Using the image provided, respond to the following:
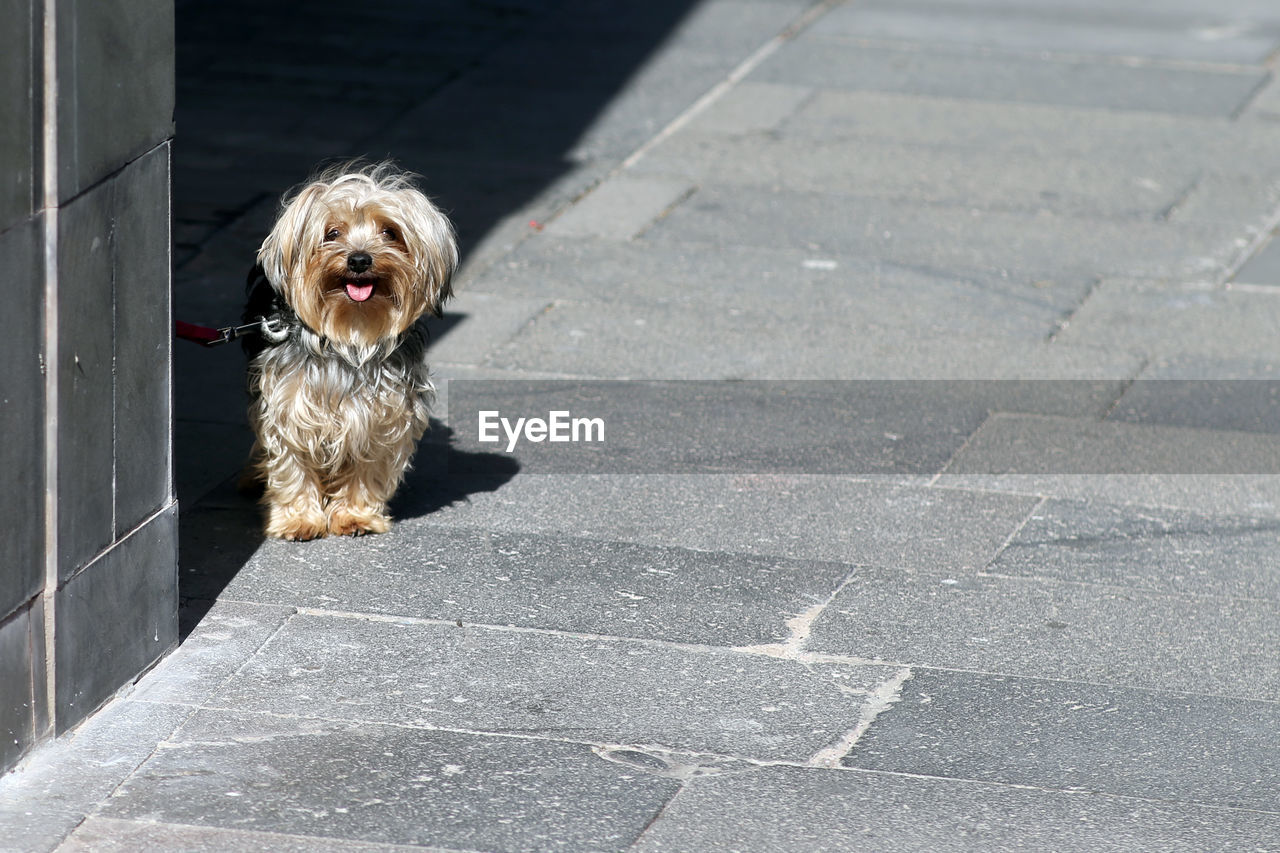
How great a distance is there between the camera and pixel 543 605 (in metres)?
5.74

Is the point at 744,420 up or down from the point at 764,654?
down

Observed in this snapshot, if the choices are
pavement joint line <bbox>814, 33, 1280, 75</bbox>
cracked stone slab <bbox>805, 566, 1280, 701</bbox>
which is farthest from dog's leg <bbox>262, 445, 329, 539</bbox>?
pavement joint line <bbox>814, 33, 1280, 75</bbox>

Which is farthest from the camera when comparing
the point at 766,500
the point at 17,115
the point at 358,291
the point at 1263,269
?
the point at 1263,269

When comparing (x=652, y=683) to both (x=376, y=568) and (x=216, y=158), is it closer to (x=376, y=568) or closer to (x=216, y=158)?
(x=376, y=568)

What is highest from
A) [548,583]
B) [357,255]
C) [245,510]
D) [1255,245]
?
[357,255]

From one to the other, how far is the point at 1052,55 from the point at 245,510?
8.90 meters

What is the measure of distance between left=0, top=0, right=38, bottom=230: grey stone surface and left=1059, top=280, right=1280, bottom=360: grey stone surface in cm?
535

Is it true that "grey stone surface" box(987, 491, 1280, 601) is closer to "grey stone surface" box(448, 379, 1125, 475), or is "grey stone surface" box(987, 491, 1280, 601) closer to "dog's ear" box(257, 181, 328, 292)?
"grey stone surface" box(448, 379, 1125, 475)

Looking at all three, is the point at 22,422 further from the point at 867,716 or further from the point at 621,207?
the point at 621,207

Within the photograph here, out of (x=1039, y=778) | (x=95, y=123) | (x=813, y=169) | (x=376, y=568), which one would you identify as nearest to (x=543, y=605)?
(x=376, y=568)

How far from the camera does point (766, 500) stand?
22.0 ft

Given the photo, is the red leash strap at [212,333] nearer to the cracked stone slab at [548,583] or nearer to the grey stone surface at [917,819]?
the cracked stone slab at [548,583]

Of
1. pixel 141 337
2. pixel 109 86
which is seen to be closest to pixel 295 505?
pixel 141 337

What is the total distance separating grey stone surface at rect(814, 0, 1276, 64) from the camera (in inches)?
545
